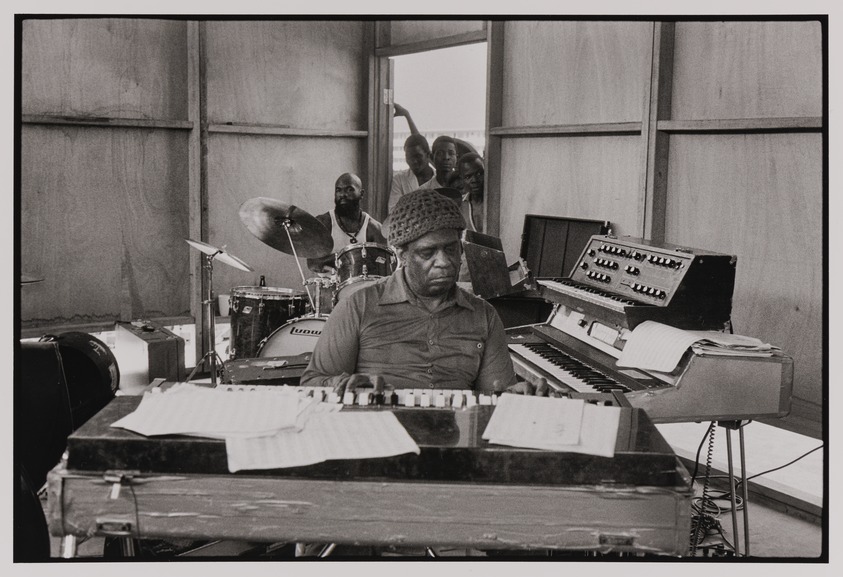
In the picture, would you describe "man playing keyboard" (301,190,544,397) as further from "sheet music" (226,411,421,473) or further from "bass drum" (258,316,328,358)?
"bass drum" (258,316,328,358)

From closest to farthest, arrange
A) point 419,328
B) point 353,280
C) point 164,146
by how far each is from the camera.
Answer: point 419,328
point 353,280
point 164,146

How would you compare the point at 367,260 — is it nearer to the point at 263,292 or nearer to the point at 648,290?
the point at 263,292

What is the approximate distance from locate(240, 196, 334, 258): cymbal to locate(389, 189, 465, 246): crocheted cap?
3364 millimetres

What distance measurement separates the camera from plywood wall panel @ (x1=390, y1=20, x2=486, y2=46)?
7.95 metres

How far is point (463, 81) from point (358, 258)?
7.37 feet

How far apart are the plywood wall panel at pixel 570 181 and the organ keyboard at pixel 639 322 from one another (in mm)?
1774

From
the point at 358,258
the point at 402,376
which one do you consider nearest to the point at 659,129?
the point at 358,258

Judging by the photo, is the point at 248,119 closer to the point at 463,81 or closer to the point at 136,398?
the point at 463,81

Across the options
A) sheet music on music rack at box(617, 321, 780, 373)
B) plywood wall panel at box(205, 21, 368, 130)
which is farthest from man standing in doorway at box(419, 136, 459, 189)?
sheet music on music rack at box(617, 321, 780, 373)

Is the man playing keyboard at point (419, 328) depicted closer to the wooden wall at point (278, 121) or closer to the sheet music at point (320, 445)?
the sheet music at point (320, 445)

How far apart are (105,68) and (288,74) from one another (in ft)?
5.62

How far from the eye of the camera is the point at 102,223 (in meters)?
7.66

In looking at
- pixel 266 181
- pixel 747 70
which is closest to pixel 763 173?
pixel 747 70

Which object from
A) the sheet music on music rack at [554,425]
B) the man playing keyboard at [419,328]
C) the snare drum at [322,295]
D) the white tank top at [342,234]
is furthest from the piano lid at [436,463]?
the white tank top at [342,234]
